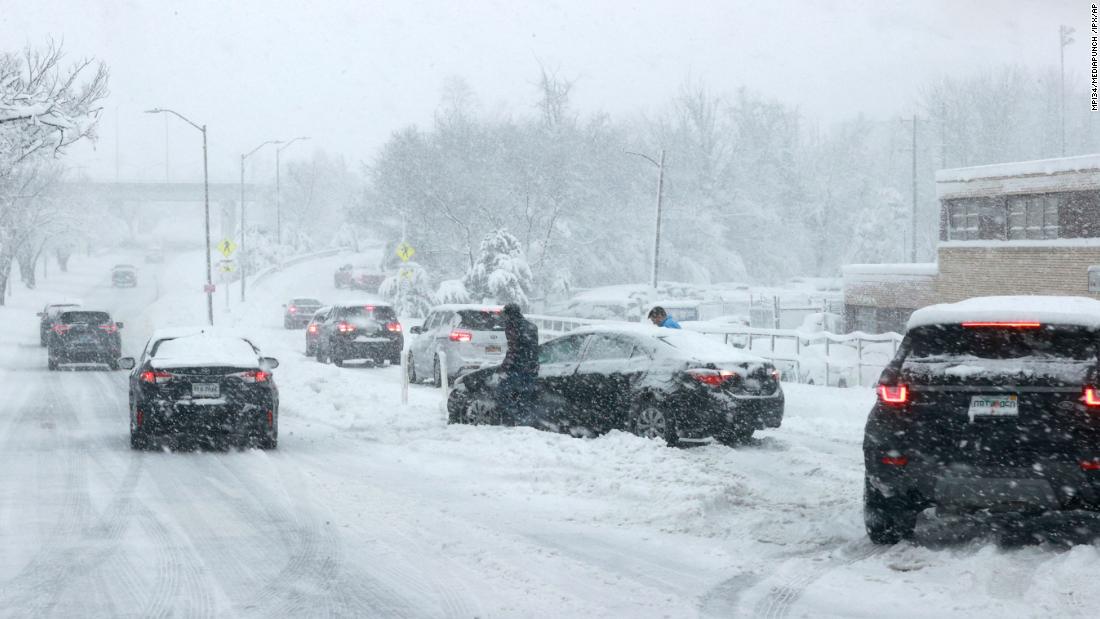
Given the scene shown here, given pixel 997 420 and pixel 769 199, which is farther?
pixel 769 199

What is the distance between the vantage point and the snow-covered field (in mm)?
6910

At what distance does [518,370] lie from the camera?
14.4 m

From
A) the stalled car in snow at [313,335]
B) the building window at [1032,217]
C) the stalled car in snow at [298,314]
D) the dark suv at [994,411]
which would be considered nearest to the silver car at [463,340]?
the stalled car in snow at [313,335]

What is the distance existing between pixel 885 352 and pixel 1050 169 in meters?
15.0

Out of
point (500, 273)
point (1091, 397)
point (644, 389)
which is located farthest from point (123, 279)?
point (1091, 397)

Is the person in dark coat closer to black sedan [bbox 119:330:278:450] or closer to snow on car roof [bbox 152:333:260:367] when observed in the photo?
black sedan [bbox 119:330:278:450]

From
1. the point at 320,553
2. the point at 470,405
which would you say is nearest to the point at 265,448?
the point at 470,405

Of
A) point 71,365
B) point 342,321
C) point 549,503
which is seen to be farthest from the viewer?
point 71,365

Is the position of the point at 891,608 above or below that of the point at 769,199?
below

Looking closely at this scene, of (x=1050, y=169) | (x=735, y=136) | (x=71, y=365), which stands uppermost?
(x=735, y=136)

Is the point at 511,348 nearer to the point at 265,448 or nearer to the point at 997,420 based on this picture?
the point at 265,448

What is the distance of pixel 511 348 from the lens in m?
14.4

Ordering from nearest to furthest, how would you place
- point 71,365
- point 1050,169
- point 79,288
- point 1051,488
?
point 1051,488 < point 71,365 < point 1050,169 < point 79,288

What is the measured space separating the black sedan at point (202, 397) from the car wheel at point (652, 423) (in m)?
4.30
